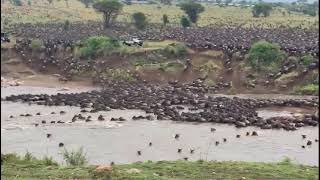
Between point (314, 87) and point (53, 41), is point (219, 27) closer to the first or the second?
point (53, 41)

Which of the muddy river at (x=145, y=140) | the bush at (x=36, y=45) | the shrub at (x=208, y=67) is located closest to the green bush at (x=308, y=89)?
the muddy river at (x=145, y=140)

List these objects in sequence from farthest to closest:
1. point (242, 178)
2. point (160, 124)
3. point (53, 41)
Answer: point (53, 41)
point (160, 124)
point (242, 178)

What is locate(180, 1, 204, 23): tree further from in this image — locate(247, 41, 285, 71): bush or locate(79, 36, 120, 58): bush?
locate(247, 41, 285, 71): bush

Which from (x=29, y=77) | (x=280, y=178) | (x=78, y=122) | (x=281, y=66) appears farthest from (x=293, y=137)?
(x=29, y=77)

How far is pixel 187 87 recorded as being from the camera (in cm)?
4341

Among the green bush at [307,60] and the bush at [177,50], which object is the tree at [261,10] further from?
the green bush at [307,60]

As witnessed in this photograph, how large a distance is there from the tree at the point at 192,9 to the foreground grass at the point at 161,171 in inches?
2237

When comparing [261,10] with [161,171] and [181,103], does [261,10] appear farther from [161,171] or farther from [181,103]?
[161,171]

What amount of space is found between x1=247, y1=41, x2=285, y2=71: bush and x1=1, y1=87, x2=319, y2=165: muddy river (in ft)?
35.7

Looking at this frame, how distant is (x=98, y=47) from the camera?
51375 mm

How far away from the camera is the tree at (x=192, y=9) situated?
239ft

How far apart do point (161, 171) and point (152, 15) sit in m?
67.5

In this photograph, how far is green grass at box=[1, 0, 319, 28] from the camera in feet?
241

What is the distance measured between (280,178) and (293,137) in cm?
1394
